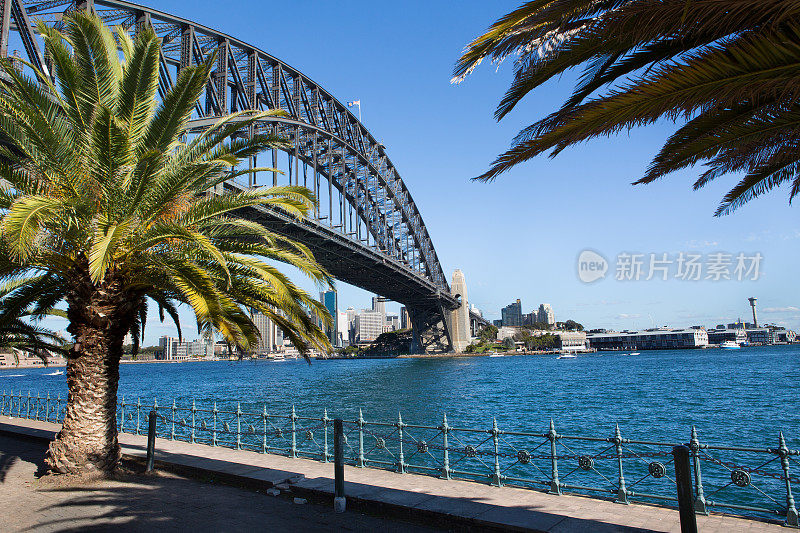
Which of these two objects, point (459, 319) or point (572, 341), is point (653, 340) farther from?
point (459, 319)

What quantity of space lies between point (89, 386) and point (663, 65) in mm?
10025

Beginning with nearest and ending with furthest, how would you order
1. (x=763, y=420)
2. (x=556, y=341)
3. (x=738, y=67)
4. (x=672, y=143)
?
(x=738, y=67) → (x=672, y=143) → (x=763, y=420) → (x=556, y=341)

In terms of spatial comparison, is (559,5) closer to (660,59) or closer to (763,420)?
(660,59)

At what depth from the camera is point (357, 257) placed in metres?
55.2

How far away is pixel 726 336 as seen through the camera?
599ft

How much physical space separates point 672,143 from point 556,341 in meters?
184

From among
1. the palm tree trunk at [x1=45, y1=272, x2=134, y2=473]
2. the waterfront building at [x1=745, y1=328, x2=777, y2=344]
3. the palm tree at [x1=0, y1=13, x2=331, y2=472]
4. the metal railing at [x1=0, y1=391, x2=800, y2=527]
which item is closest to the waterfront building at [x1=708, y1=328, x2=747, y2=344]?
the waterfront building at [x1=745, y1=328, x2=777, y2=344]

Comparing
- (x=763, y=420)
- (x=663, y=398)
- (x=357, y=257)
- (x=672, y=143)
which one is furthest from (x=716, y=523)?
(x=357, y=257)

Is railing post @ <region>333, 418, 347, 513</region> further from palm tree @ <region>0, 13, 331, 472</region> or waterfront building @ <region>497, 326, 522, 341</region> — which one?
waterfront building @ <region>497, 326, 522, 341</region>

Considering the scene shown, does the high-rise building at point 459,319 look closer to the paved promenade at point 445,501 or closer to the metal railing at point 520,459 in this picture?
the metal railing at point 520,459

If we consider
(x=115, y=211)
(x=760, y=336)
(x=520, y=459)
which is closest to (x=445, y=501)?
(x=520, y=459)

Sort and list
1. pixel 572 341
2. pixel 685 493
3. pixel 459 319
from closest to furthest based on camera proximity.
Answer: pixel 685 493 < pixel 459 319 < pixel 572 341

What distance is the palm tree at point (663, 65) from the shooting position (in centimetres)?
366

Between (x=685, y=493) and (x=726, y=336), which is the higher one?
(x=685, y=493)
